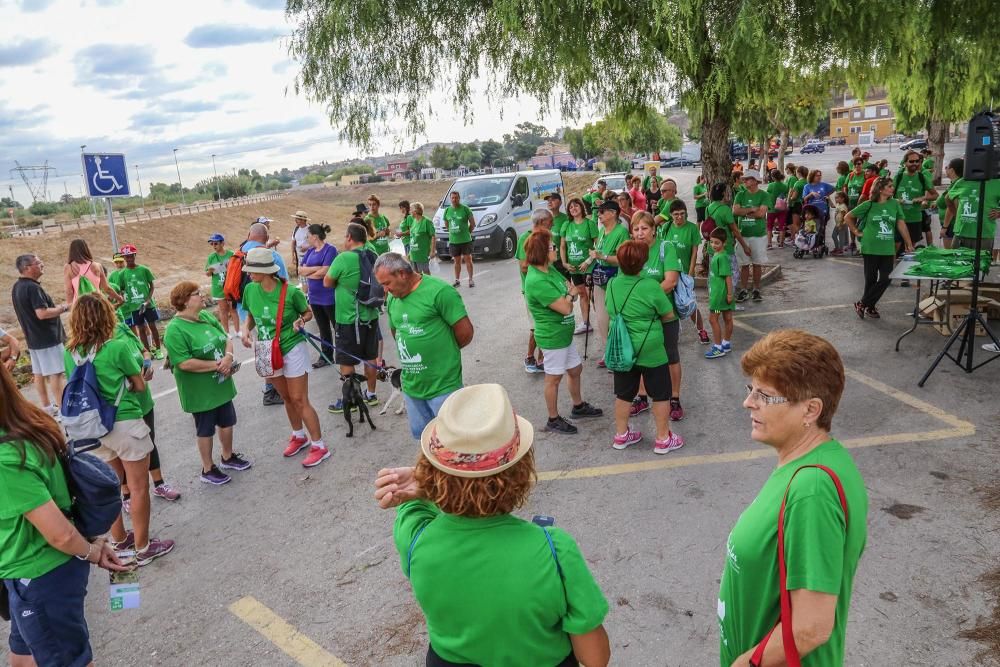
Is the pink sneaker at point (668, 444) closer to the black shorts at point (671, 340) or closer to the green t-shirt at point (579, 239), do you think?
the black shorts at point (671, 340)

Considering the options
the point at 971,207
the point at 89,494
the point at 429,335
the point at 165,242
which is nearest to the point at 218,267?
the point at 429,335

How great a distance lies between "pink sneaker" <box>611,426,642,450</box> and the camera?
557 centimetres

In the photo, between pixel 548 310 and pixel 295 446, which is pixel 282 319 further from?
pixel 548 310

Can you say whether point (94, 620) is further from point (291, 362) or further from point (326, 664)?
point (291, 362)

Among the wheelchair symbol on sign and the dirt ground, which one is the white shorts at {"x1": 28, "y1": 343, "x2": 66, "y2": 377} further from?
the dirt ground

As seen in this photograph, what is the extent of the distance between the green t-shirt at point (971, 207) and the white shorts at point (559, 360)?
220 inches

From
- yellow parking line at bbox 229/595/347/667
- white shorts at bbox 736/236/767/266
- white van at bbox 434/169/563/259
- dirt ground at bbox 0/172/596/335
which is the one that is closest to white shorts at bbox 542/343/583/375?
yellow parking line at bbox 229/595/347/667

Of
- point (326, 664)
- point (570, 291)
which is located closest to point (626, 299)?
point (570, 291)

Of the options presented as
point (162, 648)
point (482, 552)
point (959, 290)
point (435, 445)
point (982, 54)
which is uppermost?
point (982, 54)

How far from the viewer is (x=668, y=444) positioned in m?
5.46

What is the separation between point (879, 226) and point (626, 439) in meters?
4.68

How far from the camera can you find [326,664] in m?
3.51

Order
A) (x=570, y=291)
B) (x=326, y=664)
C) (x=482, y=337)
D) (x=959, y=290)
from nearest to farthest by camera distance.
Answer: (x=326, y=664) → (x=570, y=291) → (x=959, y=290) → (x=482, y=337)

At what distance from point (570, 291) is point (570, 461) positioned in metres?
1.51
